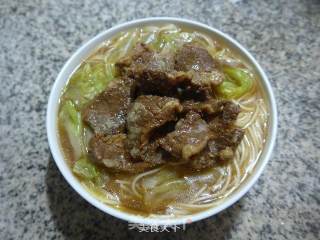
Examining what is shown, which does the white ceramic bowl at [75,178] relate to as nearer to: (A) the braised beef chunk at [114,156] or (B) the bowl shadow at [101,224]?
(A) the braised beef chunk at [114,156]

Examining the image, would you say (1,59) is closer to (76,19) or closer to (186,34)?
(76,19)

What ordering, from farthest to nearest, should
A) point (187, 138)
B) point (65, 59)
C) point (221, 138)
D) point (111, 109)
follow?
point (65, 59)
point (111, 109)
point (221, 138)
point (187, 138)

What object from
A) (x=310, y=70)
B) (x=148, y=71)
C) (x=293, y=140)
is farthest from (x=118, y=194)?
(x=310, y=70)

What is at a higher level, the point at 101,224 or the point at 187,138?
the point at 187,138

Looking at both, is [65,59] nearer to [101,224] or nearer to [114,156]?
[114,156]

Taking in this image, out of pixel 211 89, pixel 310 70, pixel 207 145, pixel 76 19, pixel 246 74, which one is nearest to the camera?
pixel 207 145

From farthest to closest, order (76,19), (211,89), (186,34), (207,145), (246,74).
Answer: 1. (76,19)
2. (186,34)
3. (246,74)
4. (211,89)
5. (207,145)
